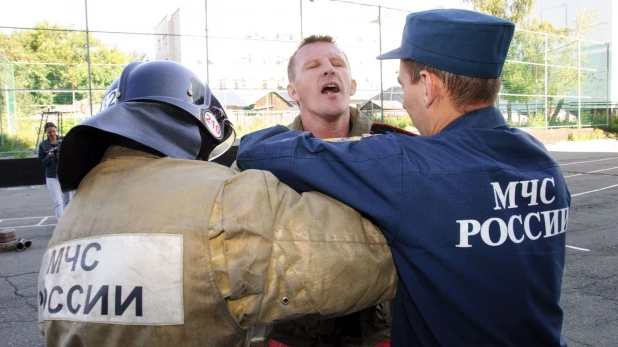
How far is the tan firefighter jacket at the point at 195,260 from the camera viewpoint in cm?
121

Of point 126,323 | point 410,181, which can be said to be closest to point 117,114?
point 126,323

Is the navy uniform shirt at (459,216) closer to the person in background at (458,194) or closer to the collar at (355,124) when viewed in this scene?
the person in background at (458,194)

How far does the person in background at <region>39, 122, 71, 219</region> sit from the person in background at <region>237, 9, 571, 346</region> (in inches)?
373

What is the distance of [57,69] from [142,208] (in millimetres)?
19357

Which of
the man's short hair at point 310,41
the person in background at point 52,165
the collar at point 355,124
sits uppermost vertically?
the man's short hair at point 310,41

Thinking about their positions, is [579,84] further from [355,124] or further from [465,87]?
[465,87]

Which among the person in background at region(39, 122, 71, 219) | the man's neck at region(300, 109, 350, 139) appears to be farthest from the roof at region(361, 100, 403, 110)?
the man's neck at region(300, 109, 350, 139)

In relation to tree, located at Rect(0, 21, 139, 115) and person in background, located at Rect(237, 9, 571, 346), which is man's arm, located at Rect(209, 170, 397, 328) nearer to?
person in background, located at Rect(237, 9, 571, 346)

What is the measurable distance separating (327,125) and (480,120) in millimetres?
1543

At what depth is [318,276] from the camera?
4.25 ft

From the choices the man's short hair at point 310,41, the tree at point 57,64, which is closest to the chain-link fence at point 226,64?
the tree at point 57,64

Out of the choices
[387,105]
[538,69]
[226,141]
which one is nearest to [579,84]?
[538,69]

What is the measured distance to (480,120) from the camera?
4.88 ft

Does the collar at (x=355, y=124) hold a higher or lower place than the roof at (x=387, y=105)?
lower
